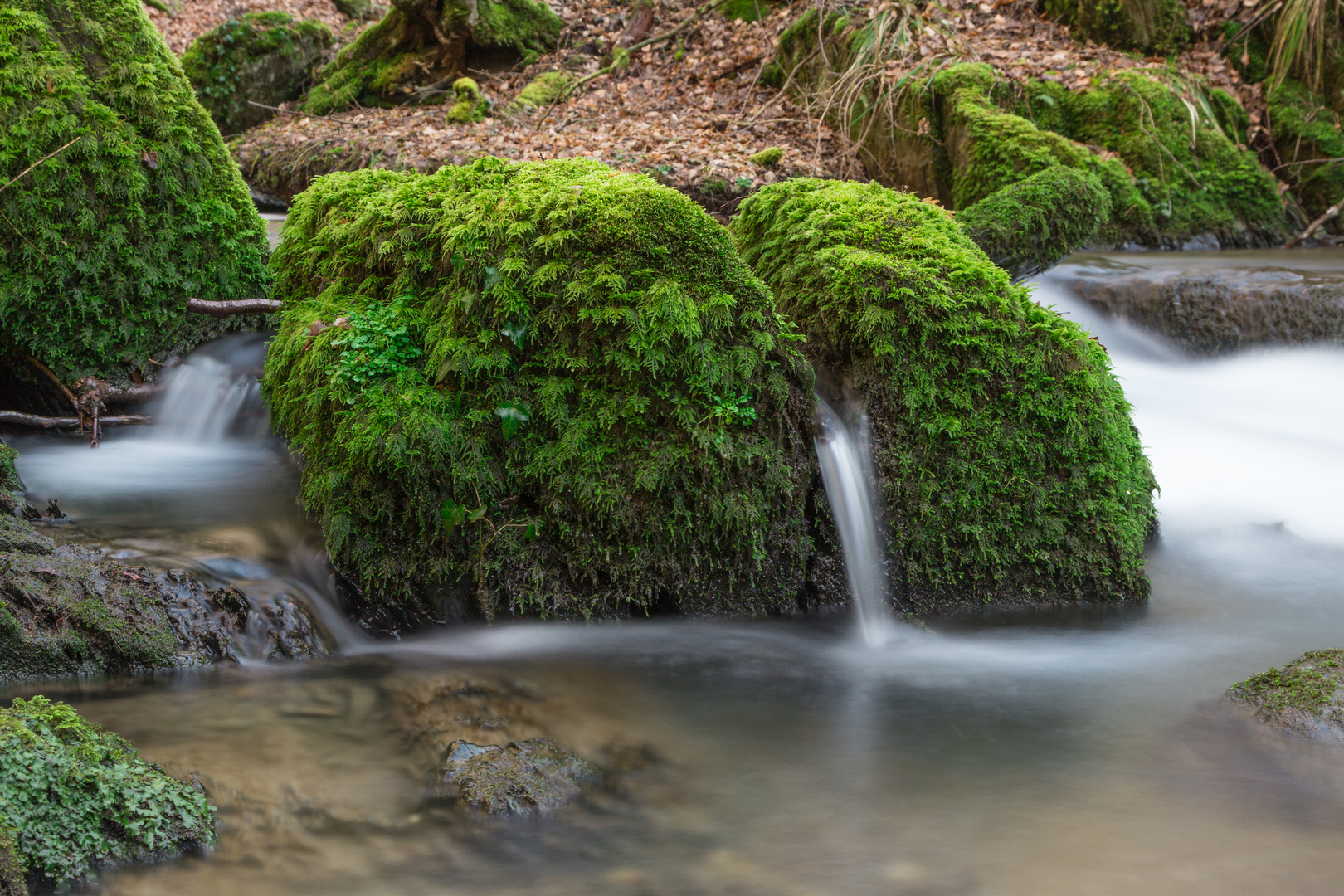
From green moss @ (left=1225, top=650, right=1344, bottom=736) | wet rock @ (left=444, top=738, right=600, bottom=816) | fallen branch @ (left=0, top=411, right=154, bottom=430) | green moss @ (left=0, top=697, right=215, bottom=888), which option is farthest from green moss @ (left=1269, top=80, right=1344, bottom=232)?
green moss @ (left=0, top=697, right=215, bottom=888)

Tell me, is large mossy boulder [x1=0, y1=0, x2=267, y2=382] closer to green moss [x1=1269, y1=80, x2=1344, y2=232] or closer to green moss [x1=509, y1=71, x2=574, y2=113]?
green moss [x1=509, y1=71, x2=574, y2=113]

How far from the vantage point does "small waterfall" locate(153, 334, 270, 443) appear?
588 cm

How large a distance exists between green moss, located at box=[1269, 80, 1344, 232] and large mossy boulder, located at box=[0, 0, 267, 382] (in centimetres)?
1071

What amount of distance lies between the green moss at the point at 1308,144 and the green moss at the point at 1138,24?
128cm

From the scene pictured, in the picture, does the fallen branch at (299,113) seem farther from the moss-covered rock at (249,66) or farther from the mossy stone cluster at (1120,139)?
the mossy stone cluster at (1120,139)

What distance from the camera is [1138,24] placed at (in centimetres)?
1144

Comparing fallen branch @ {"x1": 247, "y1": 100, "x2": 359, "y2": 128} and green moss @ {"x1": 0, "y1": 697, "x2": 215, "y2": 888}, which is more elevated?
fallen branch @ {"x1": 247, "y1": 100, "x2": 359, "y2": 128}

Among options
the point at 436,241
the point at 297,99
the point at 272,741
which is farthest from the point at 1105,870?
the point at 297,99

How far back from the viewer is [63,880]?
2.47m

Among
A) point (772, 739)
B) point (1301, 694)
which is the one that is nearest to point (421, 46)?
point (772, 739)

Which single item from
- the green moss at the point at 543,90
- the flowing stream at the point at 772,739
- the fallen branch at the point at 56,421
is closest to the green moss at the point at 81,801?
the flowing stream at the point at 772,739

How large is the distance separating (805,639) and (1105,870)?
179 centimetres

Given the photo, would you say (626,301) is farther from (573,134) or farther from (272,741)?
(573,134)

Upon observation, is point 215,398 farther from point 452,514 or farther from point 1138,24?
point 1138,24
